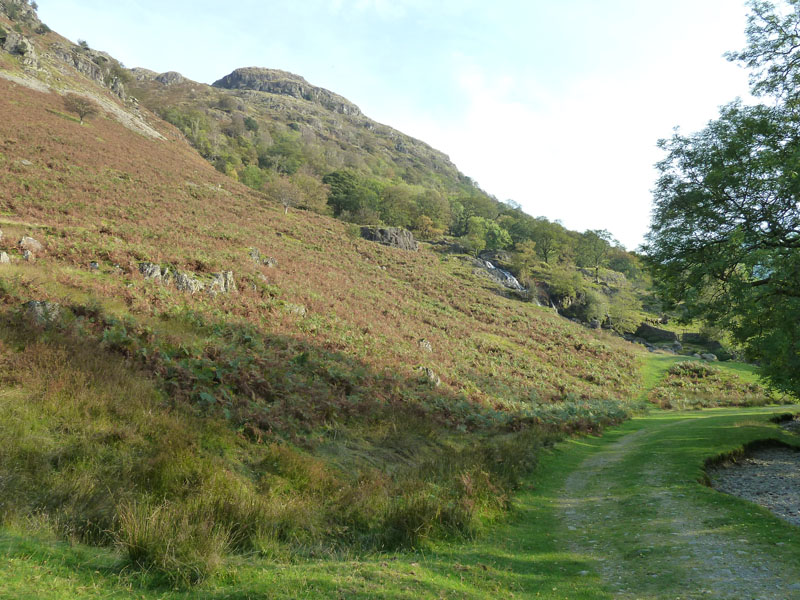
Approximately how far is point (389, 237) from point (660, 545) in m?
61.3

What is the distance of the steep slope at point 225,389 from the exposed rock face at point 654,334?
39.0m

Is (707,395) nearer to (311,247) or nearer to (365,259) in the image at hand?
(365,259)

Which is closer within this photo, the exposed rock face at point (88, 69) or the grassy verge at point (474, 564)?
the grassy verge at point (474, 564)

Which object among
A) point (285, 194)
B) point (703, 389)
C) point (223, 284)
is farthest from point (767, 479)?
point (285, 194)

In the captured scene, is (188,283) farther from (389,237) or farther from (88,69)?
(88,69)

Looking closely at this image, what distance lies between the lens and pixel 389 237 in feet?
219

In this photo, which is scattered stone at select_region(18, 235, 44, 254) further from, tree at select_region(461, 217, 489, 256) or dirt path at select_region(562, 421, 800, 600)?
tree at select_region(461, 217, 489, 256)

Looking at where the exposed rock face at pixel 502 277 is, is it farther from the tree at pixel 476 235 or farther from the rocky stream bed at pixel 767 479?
the rocky stream bed at pixel 767 479

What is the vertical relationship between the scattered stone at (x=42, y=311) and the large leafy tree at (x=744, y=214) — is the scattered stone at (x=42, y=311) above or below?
below

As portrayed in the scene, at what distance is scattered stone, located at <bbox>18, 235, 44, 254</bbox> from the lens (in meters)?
16.0

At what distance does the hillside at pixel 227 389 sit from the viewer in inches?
244

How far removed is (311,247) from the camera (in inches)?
1650

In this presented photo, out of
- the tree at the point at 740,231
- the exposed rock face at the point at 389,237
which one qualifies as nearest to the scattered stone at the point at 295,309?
the tree at the point at 740,231

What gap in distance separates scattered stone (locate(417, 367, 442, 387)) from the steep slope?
0.18 meters
